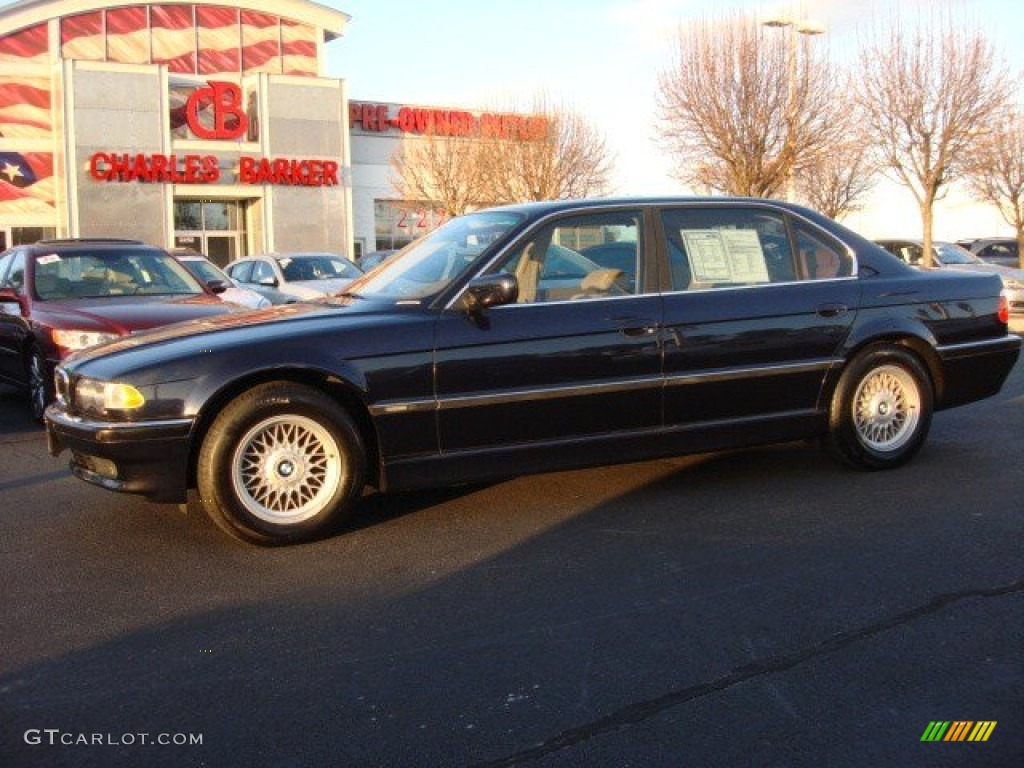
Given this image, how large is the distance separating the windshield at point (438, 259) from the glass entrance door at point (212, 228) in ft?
102

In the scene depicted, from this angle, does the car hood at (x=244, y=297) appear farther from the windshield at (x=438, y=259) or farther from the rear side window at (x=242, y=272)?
the windshield at (x=438, y=259)

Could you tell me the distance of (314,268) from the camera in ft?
52.4

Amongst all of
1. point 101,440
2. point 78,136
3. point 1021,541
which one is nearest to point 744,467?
point 1021,541

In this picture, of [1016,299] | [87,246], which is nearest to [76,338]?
[87,246]

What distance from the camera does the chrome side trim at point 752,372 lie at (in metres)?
5.69

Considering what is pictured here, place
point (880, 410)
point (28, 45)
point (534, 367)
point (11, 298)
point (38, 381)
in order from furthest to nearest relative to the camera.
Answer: point (28, 45)
point (11, 298)
point (38, 381)
point (880, 410)
point (534, 367)

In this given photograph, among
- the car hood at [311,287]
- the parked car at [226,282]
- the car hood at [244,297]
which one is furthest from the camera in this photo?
the car hood at [311,287]

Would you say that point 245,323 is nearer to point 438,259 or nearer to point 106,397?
point 106,397

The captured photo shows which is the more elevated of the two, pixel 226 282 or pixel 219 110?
pixel 219 110

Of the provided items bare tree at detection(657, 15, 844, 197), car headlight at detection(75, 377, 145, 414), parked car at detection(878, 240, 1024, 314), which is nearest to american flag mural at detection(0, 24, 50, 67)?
bare tree at detection(657, 15, 844, 197)

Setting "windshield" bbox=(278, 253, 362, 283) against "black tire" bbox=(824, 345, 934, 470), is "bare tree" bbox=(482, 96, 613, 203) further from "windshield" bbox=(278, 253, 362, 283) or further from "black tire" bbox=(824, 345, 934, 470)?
"black tire" bbox=(824, 345, 934, 470)

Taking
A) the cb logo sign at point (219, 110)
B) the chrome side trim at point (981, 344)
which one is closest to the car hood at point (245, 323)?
the chrome side trim at point (981, 344)

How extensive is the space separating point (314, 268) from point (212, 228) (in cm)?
2232

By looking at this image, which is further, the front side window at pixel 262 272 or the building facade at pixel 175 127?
the building facade at pixel 175 127
